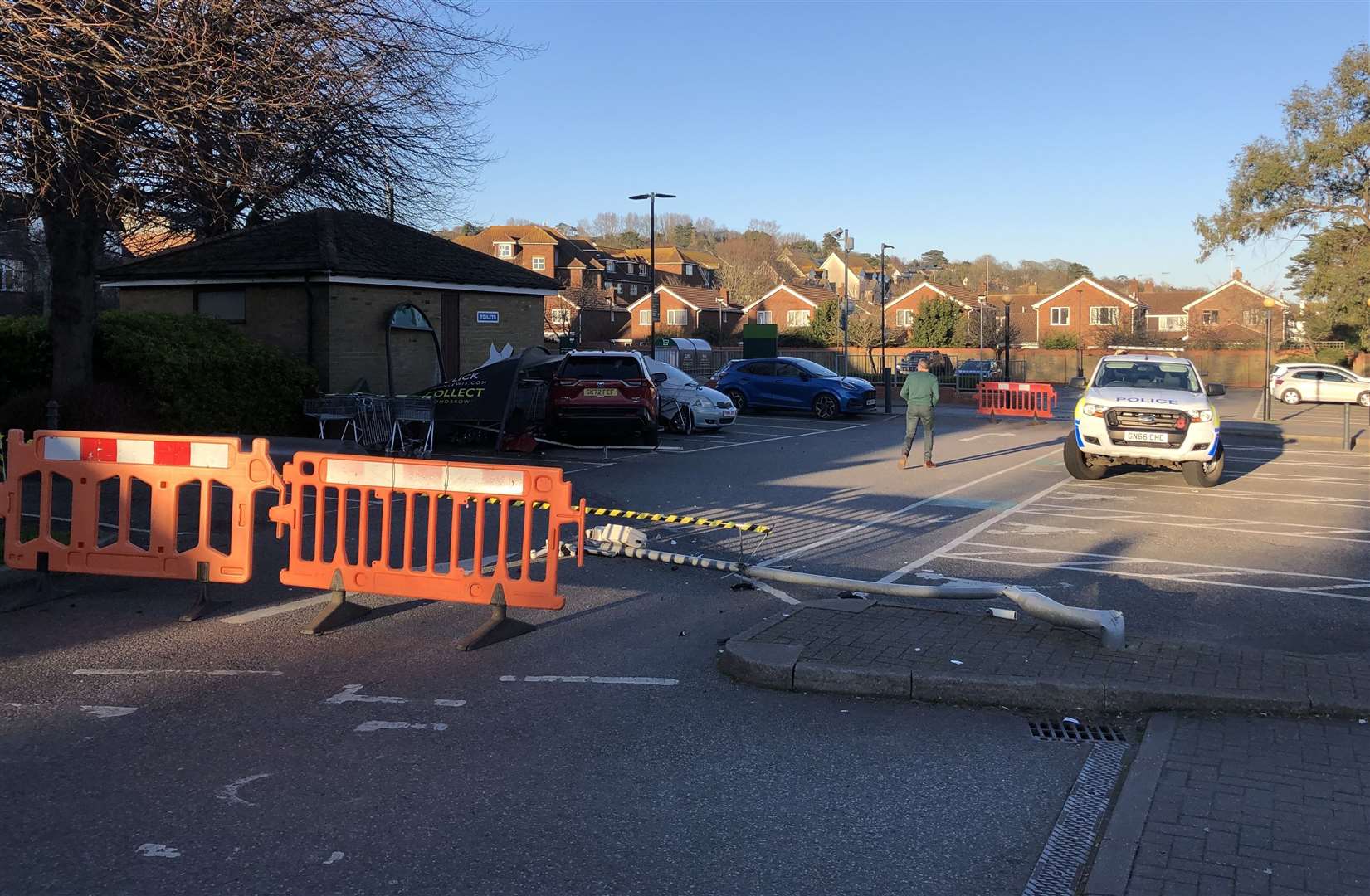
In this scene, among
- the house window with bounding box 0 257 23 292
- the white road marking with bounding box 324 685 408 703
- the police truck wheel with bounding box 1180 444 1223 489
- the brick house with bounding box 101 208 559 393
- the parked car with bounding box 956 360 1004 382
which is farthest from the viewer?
the house window with bounding box 0 257 23 292

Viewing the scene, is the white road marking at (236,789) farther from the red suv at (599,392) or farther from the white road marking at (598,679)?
the red suv at (599,392)

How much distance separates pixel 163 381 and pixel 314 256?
16.1 feet

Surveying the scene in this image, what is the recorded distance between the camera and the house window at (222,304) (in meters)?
22.0

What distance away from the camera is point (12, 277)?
48.7 m

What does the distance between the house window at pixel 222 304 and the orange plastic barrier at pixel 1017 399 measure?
20292 mm

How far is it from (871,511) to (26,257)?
125 feet

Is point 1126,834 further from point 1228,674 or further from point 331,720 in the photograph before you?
point 331,720

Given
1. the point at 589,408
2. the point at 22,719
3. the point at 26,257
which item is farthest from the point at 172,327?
the point at 26,257

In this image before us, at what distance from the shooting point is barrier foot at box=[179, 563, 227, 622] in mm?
7691

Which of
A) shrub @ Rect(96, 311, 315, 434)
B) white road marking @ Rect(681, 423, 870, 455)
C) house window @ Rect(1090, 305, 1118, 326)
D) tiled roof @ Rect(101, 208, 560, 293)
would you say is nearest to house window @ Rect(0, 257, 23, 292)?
tiled roof @ Rect(101, 208, 560, 293)

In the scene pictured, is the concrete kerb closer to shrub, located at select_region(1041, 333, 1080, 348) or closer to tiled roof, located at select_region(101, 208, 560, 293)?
tiled roof, located at select_region(101, 208, 560, 293)

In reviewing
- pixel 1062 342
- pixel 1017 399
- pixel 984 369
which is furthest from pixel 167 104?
pixel 1062 342

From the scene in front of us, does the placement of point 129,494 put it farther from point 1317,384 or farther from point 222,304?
point 1317,384

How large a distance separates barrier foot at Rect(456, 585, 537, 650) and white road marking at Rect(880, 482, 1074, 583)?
3.29m
